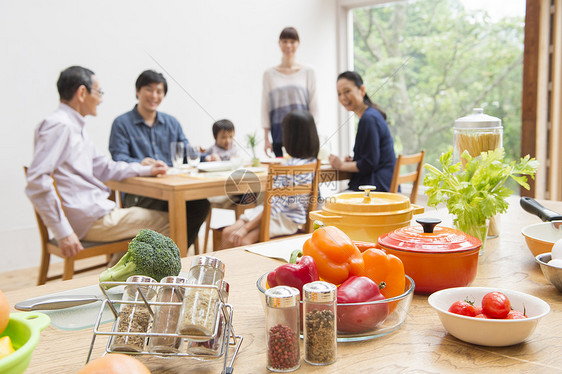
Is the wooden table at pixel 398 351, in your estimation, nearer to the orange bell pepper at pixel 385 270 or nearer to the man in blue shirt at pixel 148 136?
the orange bell pepper at pixel 385 270

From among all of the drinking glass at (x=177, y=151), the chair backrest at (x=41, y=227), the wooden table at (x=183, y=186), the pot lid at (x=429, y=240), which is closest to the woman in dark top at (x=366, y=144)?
the wooden table at (x=183, y=186)

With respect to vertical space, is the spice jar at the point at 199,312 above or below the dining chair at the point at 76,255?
above

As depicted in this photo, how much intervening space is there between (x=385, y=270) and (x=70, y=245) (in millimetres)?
2130

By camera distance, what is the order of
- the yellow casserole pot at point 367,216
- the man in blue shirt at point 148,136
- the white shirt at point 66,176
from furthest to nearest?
the man in blue shirt at point 148,136, the white shirt at point 66,176, the yellow casserole pot at point 367,216

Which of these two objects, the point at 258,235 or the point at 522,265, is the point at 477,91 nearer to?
the point at 258,235

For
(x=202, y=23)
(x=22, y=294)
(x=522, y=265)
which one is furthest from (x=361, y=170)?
(x=202, y=23)

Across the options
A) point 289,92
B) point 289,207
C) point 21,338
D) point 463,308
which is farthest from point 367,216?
point 289,92

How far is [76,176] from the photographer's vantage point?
2.68m

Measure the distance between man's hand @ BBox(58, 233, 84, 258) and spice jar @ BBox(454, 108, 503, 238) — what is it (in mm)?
1894

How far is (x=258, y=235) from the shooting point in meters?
2.76

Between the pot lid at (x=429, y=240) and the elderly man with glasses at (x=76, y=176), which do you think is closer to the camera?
the pot lid at (x=429, y=240)

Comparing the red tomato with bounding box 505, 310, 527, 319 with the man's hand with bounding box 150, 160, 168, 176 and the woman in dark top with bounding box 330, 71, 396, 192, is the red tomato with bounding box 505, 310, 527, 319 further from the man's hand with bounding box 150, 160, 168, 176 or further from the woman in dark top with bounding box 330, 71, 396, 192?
the man's hand with bounding box 150, 160, 168, 176

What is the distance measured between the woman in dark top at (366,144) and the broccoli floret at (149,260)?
2.12m

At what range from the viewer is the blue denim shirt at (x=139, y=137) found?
3490mm
